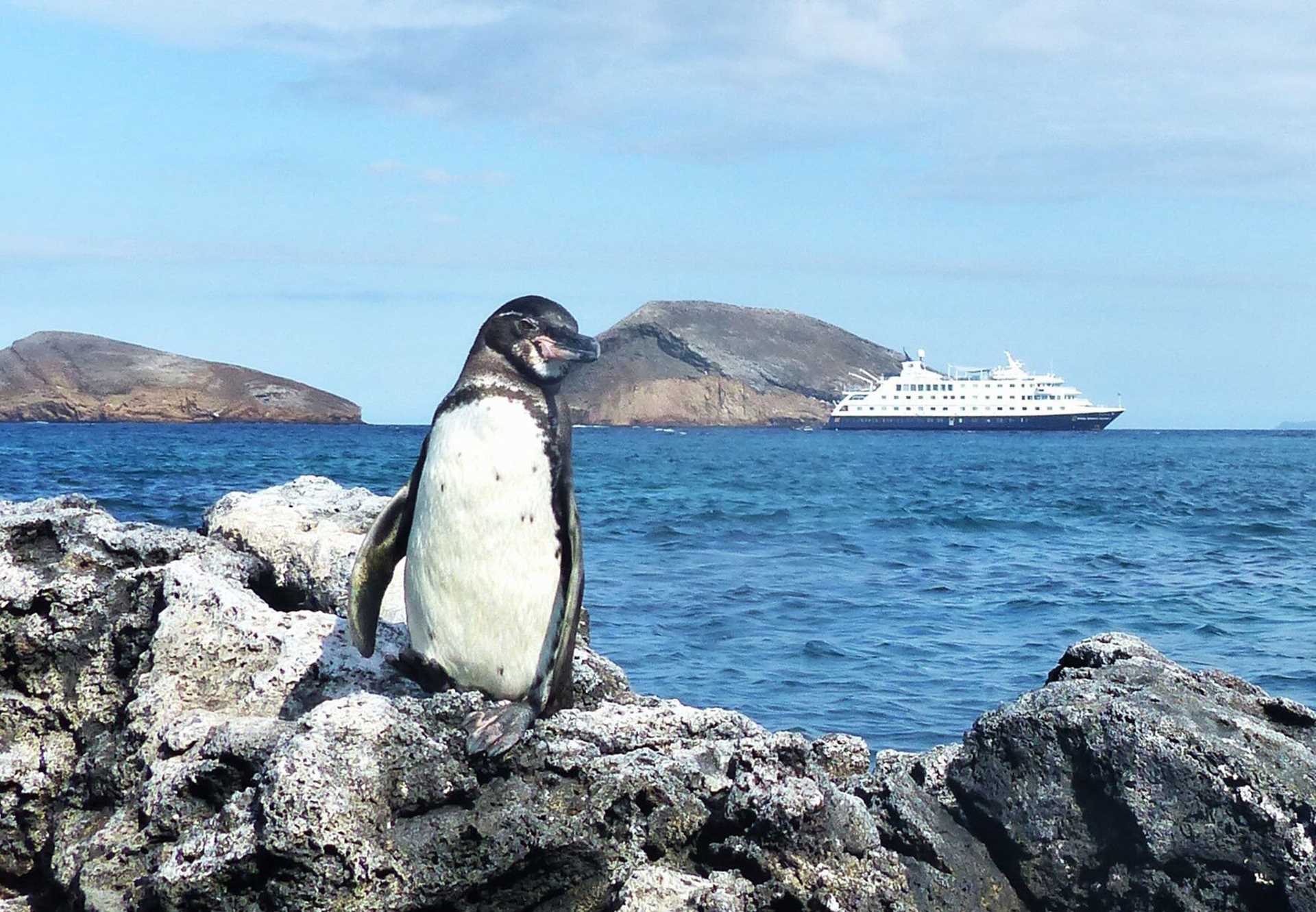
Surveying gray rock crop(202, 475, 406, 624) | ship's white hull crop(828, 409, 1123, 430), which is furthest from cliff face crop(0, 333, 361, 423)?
gray rock crop(202, 475, 406, 624)

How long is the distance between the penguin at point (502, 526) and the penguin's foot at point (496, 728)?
33cm

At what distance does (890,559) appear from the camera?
16406mm

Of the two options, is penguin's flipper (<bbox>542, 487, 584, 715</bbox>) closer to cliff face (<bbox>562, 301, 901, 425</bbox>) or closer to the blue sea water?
the blue sea water

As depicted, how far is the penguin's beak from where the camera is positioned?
14.2 feet

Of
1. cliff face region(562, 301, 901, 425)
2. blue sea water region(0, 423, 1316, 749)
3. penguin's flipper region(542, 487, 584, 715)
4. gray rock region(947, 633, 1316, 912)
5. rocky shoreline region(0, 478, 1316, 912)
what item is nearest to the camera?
rocky shoreline region(0, 478, 1316, 912)

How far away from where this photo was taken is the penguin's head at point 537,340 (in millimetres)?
4328

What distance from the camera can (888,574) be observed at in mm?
14883

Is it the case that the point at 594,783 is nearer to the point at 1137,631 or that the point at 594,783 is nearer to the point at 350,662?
the point at 350,662

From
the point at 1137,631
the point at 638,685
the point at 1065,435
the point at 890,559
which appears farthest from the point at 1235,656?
the point at 1065,435

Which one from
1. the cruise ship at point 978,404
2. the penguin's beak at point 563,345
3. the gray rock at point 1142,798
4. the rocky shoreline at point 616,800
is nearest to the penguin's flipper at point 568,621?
the rocky shoreline at point 616,800

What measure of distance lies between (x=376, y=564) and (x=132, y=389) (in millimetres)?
107831

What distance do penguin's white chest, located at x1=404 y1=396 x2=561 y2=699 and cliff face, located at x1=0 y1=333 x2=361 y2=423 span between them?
352 feet

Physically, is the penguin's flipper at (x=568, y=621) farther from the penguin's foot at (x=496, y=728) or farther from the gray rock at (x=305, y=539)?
the gray rock at (x=305, y=539)

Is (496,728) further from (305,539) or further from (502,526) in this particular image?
(305,539)
